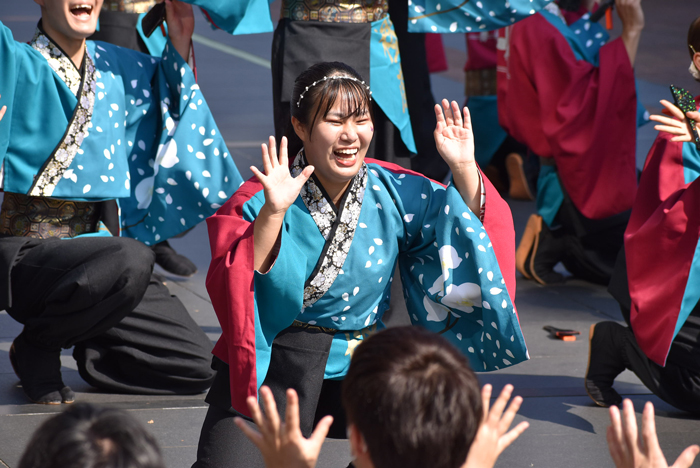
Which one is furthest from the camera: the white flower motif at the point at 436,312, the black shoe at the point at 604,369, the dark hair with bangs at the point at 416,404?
the black shoe at the point at 604,369

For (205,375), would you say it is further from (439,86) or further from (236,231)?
(439,86)

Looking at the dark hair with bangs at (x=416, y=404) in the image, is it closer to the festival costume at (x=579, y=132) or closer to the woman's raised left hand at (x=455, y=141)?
the woman's raised left hand at (x=455, y=141)

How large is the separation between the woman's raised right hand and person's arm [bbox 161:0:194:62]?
3.80 feet

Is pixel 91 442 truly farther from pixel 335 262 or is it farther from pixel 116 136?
pixel 116 136

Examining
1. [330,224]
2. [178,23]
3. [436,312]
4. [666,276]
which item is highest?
[178,23]

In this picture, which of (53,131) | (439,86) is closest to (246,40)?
(439,86)

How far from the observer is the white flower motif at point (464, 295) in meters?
2.16

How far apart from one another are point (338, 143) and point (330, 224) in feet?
0.63

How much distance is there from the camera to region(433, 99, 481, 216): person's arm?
2186 millimetres

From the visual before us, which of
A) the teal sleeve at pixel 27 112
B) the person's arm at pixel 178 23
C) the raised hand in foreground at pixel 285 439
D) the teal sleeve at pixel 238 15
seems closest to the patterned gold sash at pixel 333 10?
the teal sleeve at pixel 238 15

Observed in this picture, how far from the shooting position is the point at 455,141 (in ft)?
7.23

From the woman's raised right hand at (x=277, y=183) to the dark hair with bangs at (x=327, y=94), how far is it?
191 mm

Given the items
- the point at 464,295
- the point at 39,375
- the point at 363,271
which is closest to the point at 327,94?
the point at 363,271

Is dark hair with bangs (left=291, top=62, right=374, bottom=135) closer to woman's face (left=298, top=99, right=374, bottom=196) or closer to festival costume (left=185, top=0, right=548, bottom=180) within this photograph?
woman's face (left=298, top=99, right=374, bottom=196)
